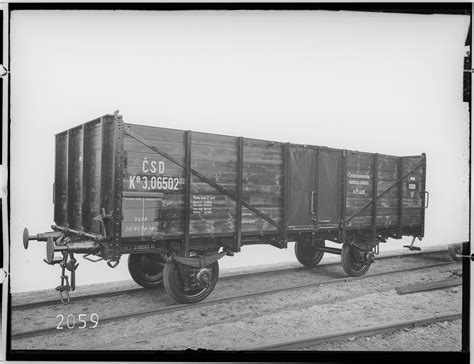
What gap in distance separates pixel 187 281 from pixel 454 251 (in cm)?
425

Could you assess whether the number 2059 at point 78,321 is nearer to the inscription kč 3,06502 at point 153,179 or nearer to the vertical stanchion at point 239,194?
the inscription kč 3,06502 at point 153,179

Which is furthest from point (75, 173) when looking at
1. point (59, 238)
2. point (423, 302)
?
point (423, 302)

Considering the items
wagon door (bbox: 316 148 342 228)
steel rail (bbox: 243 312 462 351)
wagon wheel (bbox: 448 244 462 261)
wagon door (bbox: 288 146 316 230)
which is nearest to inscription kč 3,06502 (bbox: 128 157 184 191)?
wagon door (bbox: 288 146 316 230)

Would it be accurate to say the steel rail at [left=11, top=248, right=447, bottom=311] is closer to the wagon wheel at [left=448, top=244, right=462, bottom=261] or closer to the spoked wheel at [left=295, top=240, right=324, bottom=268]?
the spoked wheel at [left=295, top=240, right=324, bottom=268]

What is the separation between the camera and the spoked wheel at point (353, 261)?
8.25 meters

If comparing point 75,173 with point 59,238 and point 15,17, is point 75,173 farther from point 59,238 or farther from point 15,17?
point 15,17

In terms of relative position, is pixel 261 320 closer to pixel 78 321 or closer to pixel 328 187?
pixel 78 321

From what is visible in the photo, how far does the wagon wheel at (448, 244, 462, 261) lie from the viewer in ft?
18.6

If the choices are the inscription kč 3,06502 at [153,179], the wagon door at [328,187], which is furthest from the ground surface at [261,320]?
the inscription kč 3,06502 at [153,179]

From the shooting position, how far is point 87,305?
586 cm

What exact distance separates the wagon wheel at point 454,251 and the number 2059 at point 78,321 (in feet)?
17.9

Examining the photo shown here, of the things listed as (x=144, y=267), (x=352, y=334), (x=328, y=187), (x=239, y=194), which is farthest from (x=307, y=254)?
(x=144, y=267)

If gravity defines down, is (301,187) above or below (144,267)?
above

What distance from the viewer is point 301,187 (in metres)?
7.43
